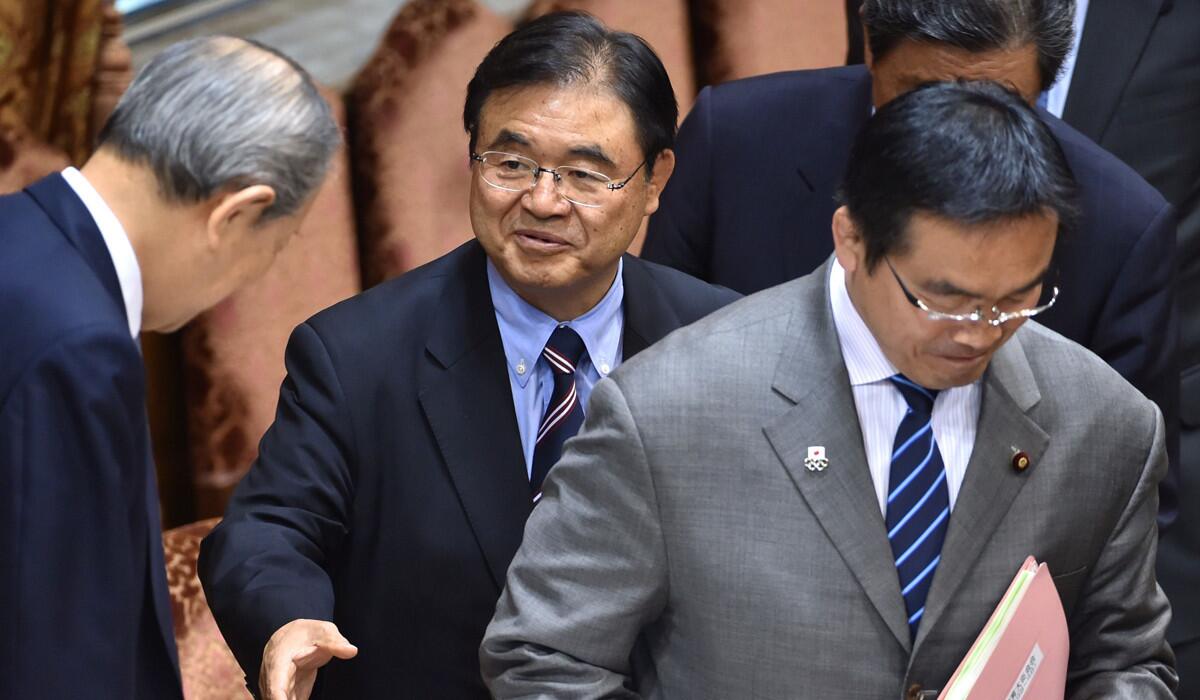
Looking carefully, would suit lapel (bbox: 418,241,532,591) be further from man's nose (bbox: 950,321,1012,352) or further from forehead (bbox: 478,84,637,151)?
man's nose (bbox: 950,321,1012,352)

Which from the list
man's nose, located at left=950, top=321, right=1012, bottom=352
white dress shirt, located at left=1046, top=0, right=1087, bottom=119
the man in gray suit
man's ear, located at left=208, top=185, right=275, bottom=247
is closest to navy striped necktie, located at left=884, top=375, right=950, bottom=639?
the man in gray suit

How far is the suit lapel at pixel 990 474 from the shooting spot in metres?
1.58

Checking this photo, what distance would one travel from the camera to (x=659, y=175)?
6.66 ft

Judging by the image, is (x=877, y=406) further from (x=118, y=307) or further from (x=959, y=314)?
(x=118, y=307)

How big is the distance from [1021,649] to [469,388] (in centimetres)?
70

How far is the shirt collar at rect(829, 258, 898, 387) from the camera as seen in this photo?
162cm

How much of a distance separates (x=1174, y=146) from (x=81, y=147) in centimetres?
180

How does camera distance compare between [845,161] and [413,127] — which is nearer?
[845,161]

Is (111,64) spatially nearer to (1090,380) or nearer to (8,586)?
(8,586)

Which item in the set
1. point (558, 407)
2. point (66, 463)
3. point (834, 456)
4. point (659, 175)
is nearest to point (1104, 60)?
point (659, 175)

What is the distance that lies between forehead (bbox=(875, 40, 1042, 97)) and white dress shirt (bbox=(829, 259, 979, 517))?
0.49 metres

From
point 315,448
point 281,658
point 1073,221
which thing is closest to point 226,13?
point 315,448

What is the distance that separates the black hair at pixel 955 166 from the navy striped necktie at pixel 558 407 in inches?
18.5

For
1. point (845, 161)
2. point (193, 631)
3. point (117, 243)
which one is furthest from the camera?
point (193, 631)
